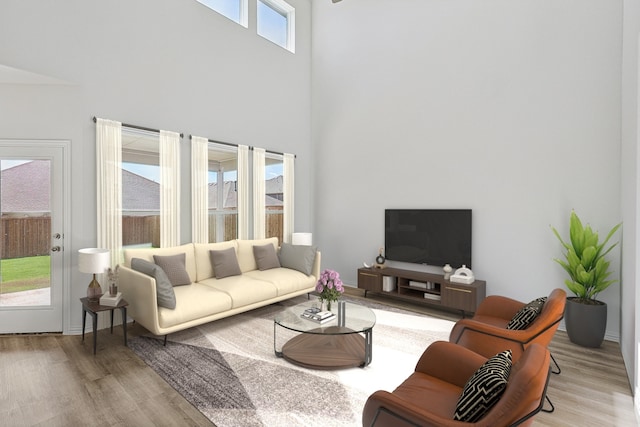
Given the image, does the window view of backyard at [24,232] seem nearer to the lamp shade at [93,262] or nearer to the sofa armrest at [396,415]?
the lamp shade at [93,262]

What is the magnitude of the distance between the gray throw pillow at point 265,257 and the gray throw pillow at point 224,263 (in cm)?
46

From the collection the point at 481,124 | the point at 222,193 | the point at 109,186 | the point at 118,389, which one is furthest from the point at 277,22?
the point at 118,389

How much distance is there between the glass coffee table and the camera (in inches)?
118

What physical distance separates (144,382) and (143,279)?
1.01 metres

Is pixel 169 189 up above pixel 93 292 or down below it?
above

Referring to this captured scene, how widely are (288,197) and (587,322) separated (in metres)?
4.56

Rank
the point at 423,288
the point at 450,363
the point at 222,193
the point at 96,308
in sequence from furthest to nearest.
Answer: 1. the point at 222,193
2. the point at 423,288
3. the point at 96,308
4. the point at 450,363

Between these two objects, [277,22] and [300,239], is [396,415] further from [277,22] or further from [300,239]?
[277,22]

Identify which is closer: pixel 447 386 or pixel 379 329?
pixel 447 386

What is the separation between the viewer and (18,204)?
364 centimetres

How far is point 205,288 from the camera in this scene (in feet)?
13.3

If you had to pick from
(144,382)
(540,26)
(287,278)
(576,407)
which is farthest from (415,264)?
(144,382)

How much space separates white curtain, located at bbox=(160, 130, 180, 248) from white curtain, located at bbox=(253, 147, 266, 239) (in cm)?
Result: 134

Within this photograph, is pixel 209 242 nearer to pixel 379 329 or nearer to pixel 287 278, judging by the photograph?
pixel 287 278
